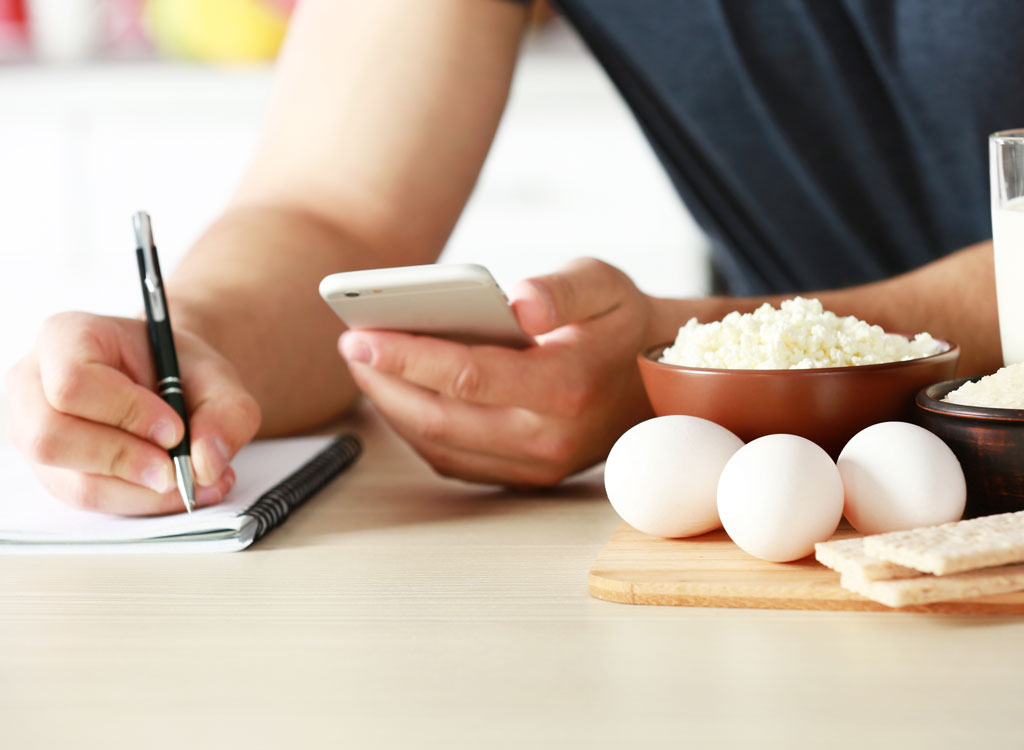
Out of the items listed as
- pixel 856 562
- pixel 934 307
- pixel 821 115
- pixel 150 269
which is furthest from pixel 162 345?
pixel 821 115

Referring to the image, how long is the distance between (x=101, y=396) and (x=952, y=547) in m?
0.52

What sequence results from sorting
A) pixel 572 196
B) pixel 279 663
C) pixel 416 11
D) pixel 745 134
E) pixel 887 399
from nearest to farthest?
pixel 279 663 → pixel 887 399 → pixel 416 11 → pixel 745 134 → pixel 572 196

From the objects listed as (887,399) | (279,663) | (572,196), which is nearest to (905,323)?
(887,399)

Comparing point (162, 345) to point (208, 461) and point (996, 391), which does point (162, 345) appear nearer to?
point (208, 461)

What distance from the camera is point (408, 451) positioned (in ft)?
3.30

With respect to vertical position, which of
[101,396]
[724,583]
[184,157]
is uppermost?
[184,157]

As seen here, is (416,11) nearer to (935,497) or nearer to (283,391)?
(283,391)

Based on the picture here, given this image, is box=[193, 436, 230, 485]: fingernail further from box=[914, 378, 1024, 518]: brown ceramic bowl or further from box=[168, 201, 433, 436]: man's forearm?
box=[914, 378, 1024, 518]: brown ceramic bowl

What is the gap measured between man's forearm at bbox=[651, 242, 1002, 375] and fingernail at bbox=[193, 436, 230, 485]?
0.38 meters

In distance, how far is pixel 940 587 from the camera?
0.50m

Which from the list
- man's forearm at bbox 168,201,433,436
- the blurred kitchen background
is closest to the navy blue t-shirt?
man's forearm at bbox 168,201,433,436

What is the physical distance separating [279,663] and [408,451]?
0.51 meters

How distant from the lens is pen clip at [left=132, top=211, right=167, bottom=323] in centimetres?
78

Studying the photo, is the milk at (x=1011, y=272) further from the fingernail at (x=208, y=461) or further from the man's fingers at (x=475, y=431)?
the fingernail at (x=208, y=461)
